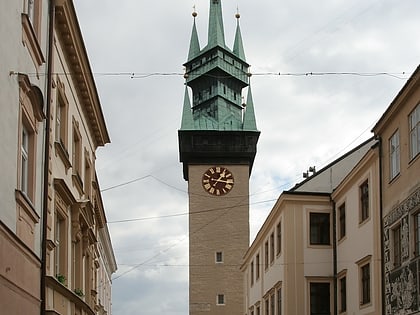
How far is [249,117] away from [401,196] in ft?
155

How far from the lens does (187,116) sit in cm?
6956

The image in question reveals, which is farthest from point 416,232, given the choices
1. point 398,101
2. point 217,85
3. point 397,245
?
point 217,85

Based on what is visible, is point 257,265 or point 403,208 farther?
point 257,265

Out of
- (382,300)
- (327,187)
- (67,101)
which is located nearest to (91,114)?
(67,101)

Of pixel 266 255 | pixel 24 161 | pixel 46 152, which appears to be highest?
pixel 266 255

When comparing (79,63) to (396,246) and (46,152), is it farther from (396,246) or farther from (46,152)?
(396,246)

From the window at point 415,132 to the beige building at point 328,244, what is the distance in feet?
12.6

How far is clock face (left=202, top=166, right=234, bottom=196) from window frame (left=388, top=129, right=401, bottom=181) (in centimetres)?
4254

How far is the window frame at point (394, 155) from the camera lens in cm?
2405

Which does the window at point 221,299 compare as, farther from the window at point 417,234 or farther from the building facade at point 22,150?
the building facade at point 22,150

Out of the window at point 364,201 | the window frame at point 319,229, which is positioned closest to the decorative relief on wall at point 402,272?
the window at point 364,201

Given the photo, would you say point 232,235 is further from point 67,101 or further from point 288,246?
point 67,101

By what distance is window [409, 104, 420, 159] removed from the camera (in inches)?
864

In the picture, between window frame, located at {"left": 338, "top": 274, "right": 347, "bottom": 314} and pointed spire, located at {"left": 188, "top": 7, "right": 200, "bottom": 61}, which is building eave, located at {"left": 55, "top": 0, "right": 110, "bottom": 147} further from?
pointed spire, located at {"left": 188, "top": 7, "right": 200, "bottom": 61}
